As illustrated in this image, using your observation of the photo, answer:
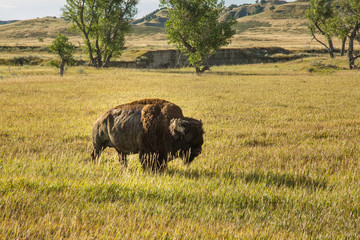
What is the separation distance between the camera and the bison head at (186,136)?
4938 mm

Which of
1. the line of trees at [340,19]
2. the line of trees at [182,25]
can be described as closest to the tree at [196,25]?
the line of trees at [182,25]

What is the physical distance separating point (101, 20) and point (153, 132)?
48.9 meters

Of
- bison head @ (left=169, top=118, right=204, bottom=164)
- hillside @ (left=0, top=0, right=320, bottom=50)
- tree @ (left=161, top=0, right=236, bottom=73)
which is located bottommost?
bison head @ (left=169, top=118, right=204, bottom=164)

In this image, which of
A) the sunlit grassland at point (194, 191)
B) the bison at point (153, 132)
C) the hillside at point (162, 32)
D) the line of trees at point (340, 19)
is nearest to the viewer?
the sunlit grassland at point (194, 191)

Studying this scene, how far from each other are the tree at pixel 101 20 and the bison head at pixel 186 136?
4669 cm

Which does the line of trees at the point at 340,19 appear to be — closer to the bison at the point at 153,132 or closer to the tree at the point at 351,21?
the tree at the point at 351,21

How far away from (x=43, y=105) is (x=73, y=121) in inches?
172

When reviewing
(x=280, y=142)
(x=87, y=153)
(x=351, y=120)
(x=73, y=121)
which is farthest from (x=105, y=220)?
(x=351, y=120)

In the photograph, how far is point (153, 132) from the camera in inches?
206

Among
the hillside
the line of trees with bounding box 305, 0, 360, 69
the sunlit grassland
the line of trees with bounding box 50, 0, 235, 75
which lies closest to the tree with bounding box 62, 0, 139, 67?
the line of trees with bounding box 50, 0, 235, 75

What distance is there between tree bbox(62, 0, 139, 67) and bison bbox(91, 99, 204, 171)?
45795 mm

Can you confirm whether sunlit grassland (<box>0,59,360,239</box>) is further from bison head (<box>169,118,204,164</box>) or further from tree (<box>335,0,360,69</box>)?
tree (<box>335,0,360,69</box>)

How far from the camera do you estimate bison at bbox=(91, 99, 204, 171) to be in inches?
199

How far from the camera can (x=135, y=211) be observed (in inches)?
136
